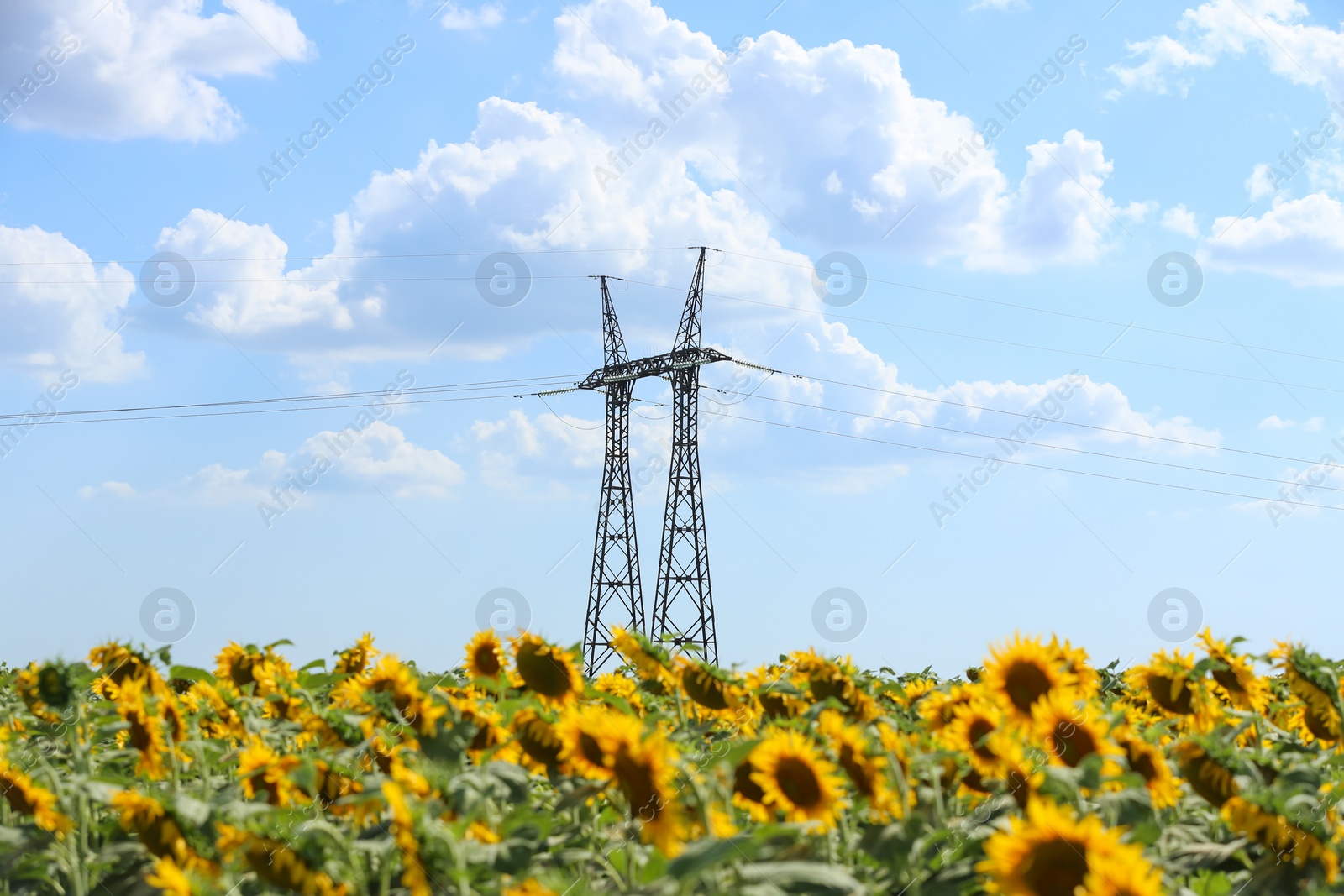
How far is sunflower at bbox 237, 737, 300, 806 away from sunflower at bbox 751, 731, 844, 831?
4.63 feet

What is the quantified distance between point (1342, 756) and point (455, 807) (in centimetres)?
286

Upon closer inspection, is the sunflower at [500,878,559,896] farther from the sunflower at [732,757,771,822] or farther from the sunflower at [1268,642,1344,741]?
the sunflower at [1268,642,1344,741]

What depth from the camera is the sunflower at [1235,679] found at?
4867mm

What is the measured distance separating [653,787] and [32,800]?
2.11m

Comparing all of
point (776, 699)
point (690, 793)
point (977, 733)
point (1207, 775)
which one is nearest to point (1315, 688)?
point (1207, 775)

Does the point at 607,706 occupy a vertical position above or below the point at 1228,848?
above

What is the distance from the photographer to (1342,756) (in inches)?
147

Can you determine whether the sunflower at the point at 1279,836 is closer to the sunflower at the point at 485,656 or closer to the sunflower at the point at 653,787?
the sunflower at the point at 653,787

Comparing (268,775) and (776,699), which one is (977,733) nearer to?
(776,699)

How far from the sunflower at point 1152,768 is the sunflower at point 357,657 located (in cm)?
343

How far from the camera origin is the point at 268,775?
144 inches

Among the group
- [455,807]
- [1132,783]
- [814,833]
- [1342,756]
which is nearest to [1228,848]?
[1132,783]

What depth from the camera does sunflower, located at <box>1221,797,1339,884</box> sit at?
313 cm

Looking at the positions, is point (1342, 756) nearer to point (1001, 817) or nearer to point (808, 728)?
point (1001, 817)
